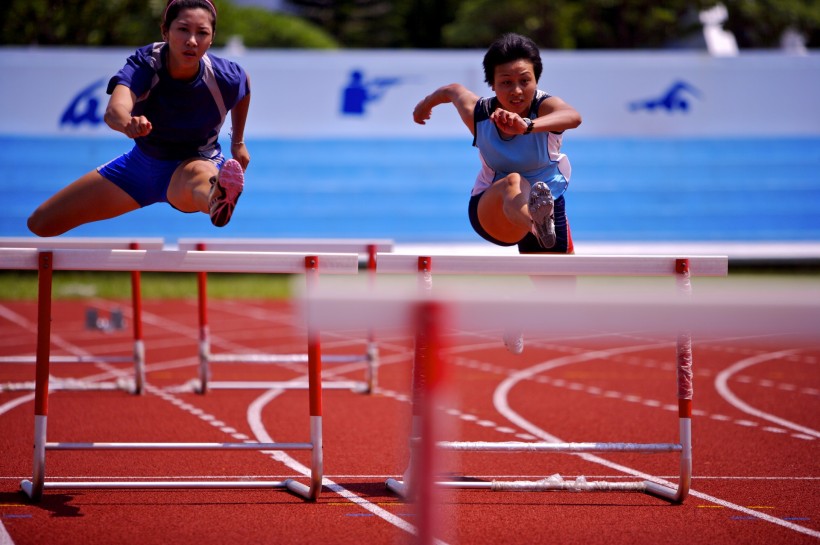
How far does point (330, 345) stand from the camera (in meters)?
11.4

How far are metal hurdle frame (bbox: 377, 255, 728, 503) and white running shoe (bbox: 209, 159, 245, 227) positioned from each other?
720 millimetres

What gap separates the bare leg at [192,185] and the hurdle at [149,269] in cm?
48

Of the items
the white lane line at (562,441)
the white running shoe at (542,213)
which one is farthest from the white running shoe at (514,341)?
the white lane line at (562,441)

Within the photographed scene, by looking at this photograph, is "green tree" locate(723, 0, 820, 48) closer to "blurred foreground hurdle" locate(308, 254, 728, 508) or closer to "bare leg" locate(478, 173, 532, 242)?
"bare leg" locate(478, 173, 532, 242)

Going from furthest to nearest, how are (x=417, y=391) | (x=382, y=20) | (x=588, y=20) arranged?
1. (x=382, y=20)
2. (x=588, y=20)
3. (x=417, y=391)

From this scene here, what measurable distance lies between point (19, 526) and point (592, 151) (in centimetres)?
1448

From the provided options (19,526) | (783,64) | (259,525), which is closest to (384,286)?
(259,525)

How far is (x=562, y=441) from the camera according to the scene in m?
6.44

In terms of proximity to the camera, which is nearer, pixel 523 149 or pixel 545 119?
pixel 545 119

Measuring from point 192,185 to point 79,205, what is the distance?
614 millimetres

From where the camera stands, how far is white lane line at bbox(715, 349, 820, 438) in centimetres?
704

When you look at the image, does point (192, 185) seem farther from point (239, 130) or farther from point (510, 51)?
point (510, 51)

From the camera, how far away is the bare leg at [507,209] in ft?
15.9

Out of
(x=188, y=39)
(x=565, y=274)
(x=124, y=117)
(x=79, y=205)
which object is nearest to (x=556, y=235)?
(x=565, y=274)
